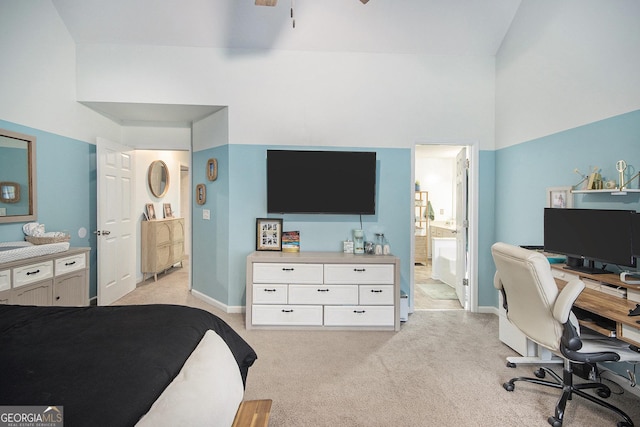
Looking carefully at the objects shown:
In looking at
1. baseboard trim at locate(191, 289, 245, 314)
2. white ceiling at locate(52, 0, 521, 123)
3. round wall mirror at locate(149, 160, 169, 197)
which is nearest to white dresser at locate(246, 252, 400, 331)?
baseboard trim at locate(191, 289, 245, 314)

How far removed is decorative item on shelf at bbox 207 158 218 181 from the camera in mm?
4246

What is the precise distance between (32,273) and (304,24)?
3472mm

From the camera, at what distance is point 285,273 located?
3.55 meters

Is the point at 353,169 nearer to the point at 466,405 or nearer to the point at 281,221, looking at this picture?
the point at 281,221

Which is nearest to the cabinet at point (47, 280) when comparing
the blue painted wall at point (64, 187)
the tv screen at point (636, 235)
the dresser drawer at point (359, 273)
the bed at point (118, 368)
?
the blue painted wall at point (64, 187)

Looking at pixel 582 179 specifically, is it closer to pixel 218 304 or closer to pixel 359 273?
pixel 359 273

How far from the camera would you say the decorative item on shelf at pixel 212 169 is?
13.9 feet

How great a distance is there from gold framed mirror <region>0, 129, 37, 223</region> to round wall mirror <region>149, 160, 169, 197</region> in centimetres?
243

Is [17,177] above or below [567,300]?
above

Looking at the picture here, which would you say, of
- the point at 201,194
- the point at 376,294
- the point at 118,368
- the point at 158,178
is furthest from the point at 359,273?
the point at 158,178

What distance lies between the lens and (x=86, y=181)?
423 centimetres

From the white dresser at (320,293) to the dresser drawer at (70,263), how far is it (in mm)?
1591

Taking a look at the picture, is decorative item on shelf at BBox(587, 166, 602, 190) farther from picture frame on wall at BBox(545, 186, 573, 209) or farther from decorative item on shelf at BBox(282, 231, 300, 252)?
decorative item on shelf at BBox(282, 231, 300, 252)

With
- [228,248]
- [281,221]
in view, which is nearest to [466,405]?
[281,221]
